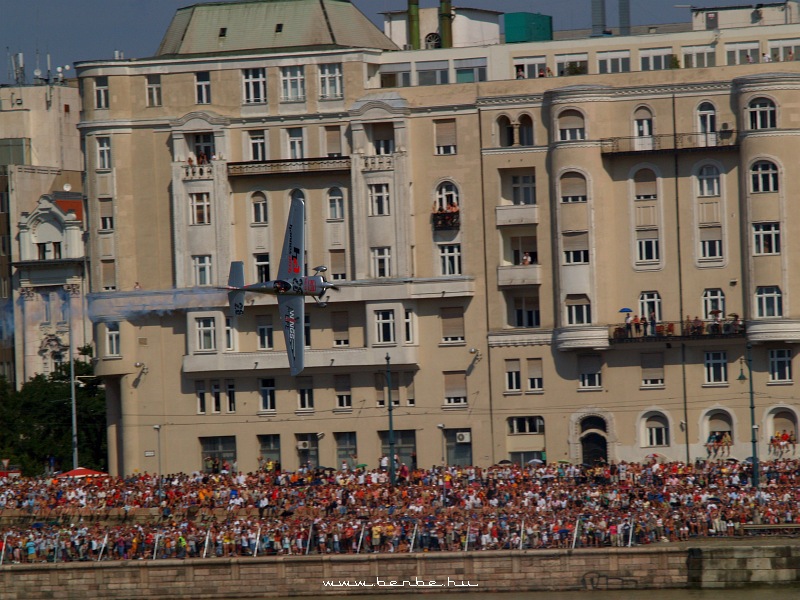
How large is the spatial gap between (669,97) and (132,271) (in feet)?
108

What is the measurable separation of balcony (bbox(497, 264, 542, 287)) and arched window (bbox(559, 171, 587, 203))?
436 cm

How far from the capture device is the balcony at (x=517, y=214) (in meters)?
110

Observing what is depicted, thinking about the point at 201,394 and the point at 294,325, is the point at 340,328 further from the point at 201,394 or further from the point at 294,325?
the point at 294,325

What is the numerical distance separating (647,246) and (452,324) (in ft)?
39.7

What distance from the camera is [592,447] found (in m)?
109

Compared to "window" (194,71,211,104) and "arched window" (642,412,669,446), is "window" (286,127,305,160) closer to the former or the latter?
"window" (194,71,211,104)

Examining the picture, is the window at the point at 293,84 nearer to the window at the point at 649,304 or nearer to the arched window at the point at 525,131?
the arched window at the point at 525,131

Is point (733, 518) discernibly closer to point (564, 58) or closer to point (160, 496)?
point (160, 496)

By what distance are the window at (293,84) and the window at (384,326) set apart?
1338 centimetres

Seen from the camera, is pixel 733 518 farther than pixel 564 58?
No

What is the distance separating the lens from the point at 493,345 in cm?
11075

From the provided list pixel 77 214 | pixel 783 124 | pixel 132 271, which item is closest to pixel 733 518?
pixel 783 124

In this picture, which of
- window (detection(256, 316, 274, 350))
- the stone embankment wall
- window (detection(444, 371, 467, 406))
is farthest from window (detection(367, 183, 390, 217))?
the stone embankment wall

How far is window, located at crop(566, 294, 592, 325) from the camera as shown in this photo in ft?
357
